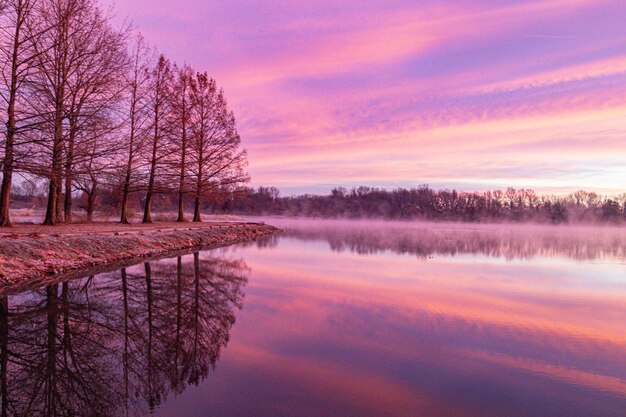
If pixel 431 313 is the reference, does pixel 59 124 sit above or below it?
above

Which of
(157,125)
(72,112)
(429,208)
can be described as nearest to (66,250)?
(72,112)

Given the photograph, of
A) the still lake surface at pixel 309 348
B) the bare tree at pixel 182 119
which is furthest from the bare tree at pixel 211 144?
the still lake surface at pixel 309 348

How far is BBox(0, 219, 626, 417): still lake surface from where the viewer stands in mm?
4566

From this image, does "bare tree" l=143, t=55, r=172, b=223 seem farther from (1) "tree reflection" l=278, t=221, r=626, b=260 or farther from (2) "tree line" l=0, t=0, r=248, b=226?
(1) "tree reflection" l=278, t=221, r=626, b=260

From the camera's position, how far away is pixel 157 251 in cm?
1709

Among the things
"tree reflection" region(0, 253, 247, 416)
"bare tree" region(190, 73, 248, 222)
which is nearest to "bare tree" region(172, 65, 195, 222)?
"bare tree" region(190, 73, 248, 222)

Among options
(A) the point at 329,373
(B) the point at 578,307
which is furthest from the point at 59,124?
Answer: (B) the point at 578,307

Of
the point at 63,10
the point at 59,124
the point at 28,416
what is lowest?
the point at 28,416

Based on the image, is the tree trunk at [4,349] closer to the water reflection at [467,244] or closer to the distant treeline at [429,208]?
the water reflection at [467,244]

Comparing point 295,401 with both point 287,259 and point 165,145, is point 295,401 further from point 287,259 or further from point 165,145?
point 165,145

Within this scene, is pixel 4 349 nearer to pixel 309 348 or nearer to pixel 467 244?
pixel 309 348

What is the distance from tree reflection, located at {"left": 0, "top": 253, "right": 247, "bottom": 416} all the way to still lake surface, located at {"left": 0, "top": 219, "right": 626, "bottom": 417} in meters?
0.03

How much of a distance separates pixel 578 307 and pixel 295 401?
761 centimetres

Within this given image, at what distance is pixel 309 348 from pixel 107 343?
9.52ft
